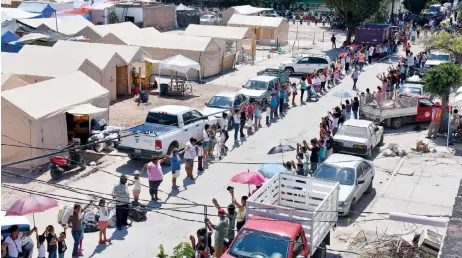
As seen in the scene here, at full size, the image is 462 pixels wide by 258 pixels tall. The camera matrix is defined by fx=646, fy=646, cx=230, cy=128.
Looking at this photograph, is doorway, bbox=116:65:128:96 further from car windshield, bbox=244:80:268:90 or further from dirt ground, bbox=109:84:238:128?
car windshield, bbox=244:80:268:90

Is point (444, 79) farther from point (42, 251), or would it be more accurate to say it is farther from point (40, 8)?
point (40, 8)

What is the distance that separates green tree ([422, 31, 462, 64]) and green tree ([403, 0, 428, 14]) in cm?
3412

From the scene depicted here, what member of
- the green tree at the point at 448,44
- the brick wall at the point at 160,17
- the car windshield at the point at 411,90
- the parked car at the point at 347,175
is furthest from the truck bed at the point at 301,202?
the brick wall at the point at 160,17

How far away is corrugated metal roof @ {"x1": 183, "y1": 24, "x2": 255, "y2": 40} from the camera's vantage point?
3934cm

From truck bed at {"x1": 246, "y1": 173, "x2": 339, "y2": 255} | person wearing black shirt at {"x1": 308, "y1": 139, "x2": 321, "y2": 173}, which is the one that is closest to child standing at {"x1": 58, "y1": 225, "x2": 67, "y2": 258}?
truck bed at {"x1": 246, "y1": 173, "x2": 339, "y2": 255}

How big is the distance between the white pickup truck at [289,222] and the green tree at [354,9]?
33.4m

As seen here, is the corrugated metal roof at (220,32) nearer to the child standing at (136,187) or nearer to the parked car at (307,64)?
the parked car at (307,64)

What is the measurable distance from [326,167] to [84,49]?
14.8 metres

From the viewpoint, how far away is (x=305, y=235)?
488 inches

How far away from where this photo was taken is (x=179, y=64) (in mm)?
29938

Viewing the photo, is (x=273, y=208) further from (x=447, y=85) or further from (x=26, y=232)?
(x=447, y=85)

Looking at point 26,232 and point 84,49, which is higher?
point 84,49

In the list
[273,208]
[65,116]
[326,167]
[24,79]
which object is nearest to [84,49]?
[24,79]

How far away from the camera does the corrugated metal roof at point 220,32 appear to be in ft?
129
